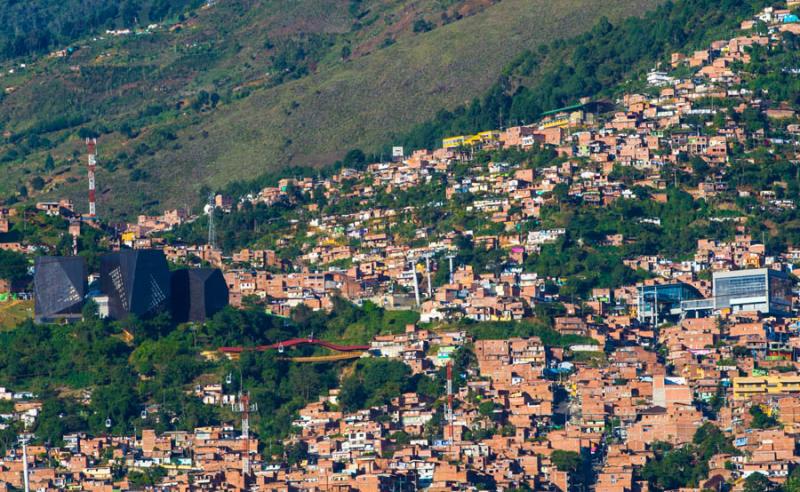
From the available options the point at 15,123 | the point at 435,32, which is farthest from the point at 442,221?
the point at 15,123

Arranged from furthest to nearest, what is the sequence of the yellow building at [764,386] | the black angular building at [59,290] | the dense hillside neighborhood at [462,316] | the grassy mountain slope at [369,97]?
1. the grassy mountain slope at [369,97]
2. the black angular building at [59,290]
3. the yellow building at [764,386]
4. the dense hillside neighborhood at [462,316]

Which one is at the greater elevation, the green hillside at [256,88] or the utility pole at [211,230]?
the green hillside at [256,88]

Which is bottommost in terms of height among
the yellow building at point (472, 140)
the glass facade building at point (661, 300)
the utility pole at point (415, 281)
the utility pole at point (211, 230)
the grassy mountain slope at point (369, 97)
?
the glass facade building at point (661, 300)

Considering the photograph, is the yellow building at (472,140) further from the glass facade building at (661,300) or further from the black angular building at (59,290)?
the black angular building at (59,290)

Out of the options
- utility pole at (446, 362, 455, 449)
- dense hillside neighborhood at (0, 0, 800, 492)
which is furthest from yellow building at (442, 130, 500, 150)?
utility pole at (446, 362, 455, 449)

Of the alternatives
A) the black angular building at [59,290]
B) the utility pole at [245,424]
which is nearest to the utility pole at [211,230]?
the black angular building at [59,290]

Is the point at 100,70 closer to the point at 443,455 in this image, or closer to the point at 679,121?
the point at 679,121
